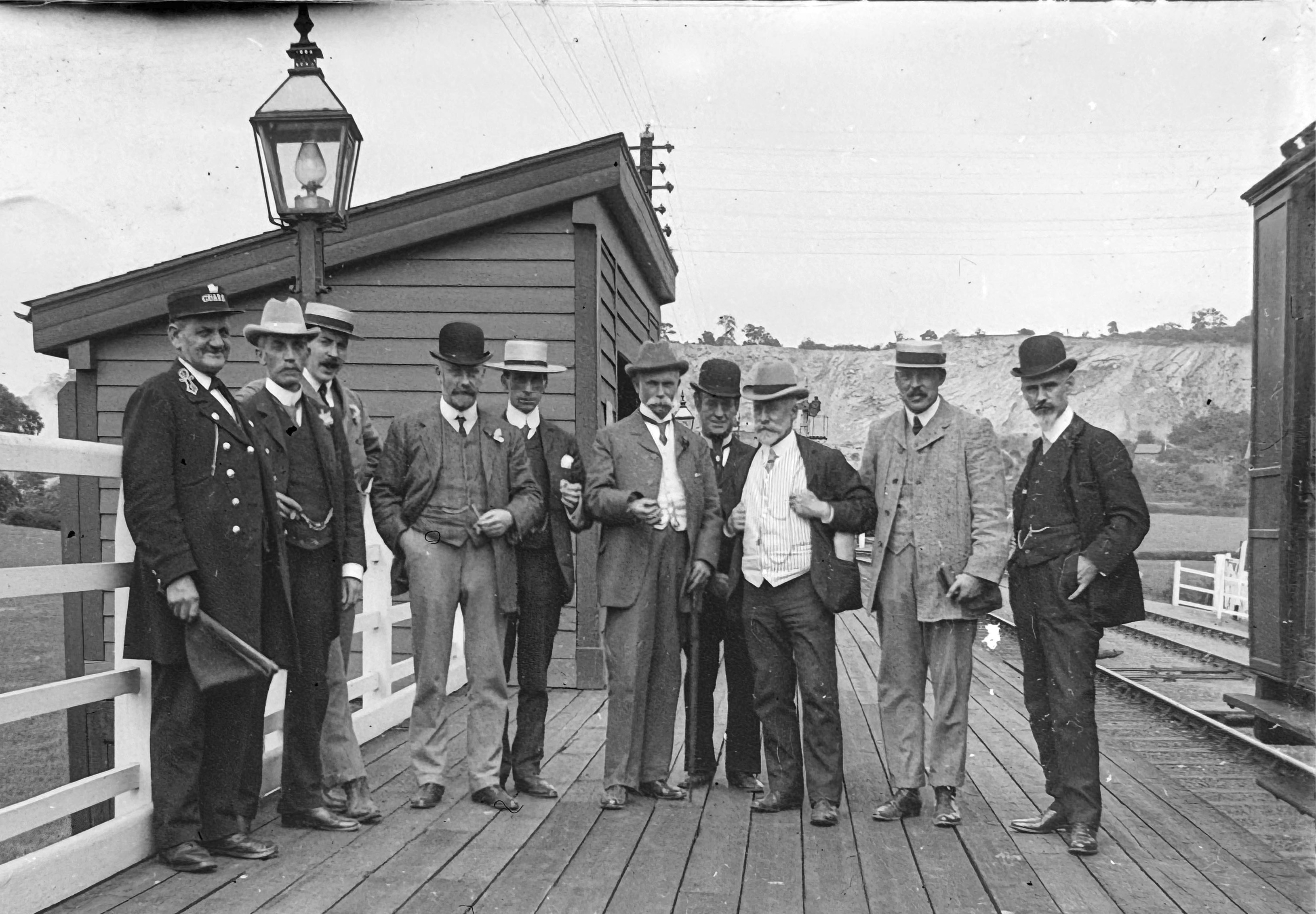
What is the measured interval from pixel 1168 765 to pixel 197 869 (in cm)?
538

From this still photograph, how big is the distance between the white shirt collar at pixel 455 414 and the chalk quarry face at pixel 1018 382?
65910 millimetres

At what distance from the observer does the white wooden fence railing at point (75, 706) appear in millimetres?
3176

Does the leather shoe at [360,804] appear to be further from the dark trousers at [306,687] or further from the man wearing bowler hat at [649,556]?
the man wearing bowler hat at [649,556]

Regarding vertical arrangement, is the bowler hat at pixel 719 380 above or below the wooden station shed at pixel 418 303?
below

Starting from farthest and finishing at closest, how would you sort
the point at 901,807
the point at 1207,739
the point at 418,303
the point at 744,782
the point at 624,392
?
the point at 624,392 < the point at 418,303 < the point at 1207,739 < the point at 744,782 < the point at 901,807

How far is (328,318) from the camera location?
4.44 metres

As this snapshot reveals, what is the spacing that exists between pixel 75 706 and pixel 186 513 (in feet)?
2.58

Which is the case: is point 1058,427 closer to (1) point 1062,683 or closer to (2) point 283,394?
(1) point 1062,683

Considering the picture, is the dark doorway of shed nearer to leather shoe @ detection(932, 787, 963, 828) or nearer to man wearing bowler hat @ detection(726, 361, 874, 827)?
man wearing bowler hat @ detection(726, 361, 874, 827)

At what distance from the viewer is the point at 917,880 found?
370 cm

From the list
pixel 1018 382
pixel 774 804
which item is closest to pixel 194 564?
pixel 774 804

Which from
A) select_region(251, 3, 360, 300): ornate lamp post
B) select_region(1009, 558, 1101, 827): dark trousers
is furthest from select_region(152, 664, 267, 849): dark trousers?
select_region(1009, 558, 1101, 827): dark trousers

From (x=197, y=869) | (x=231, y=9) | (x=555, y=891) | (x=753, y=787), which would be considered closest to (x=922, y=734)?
(x=753, y=787)

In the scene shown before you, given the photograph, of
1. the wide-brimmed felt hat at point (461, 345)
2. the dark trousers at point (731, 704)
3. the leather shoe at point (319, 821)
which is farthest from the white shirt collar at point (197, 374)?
the dark trousers at point (731, 704)
